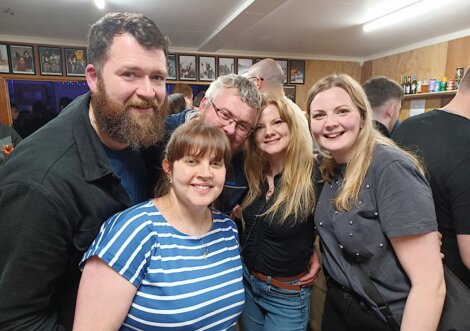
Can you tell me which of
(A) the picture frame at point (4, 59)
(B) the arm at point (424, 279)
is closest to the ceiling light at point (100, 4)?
(A) the picture frame at point (4, 59)

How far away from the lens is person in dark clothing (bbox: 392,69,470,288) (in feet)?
4.07

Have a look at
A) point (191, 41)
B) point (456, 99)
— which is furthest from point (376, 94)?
point (191, 41)

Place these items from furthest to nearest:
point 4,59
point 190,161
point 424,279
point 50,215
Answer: point 4,59
point 190,161
point 424,279
point 50,215

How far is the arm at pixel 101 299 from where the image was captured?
0.87 metres

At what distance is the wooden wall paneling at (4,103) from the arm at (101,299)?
5250mm

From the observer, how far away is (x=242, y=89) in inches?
56.9

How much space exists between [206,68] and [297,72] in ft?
6.24

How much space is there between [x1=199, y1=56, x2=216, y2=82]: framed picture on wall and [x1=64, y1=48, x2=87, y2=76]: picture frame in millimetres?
2012

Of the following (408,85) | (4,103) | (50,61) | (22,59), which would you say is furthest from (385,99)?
(4,103)

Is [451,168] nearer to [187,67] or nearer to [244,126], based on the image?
[244,126]

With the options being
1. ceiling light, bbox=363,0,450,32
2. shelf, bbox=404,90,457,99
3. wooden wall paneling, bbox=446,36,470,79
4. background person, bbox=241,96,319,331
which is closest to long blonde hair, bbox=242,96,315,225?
background person, bbox=241,96,319,331

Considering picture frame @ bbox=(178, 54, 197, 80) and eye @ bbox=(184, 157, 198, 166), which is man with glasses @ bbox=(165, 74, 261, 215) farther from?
picture frame @ bbox=(178, 54, 197, 80)

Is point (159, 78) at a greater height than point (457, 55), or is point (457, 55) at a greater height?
point (457, 55)

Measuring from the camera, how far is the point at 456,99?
1463mm
